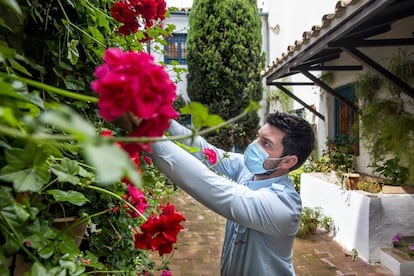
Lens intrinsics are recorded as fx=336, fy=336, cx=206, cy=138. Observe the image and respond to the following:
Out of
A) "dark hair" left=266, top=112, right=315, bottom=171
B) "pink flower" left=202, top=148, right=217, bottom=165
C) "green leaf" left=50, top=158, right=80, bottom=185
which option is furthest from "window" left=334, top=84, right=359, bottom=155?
"green leaf" left=50, top=158, right=80, bottom=185

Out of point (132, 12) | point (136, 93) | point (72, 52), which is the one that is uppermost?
point (132, 12)

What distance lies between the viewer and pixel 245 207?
1.19 metres

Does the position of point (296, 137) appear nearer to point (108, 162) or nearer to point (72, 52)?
point (72, 52)

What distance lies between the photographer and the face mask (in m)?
1.58

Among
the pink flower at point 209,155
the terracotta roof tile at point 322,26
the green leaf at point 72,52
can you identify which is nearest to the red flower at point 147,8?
the green leaf at point 72,52

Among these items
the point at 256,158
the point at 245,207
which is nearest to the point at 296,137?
the point at 256,158

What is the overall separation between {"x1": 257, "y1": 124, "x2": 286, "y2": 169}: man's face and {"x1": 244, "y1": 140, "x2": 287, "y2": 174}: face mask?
15 millimetres

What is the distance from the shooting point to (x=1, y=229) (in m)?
0.53

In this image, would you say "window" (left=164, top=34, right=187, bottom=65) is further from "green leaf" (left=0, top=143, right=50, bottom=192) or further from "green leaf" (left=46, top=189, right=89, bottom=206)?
"green leaf" (left=0, top=143, right=50, bottom=192)

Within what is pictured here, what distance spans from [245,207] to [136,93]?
35.4 inches

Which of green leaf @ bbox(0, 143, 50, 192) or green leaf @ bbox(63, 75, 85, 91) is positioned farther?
green leaf @ bbox(63, 75, 85, 91)

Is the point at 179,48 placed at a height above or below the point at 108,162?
above

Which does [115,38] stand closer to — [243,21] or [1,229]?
[1,229]

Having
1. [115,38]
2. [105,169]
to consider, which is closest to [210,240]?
[115,38]
